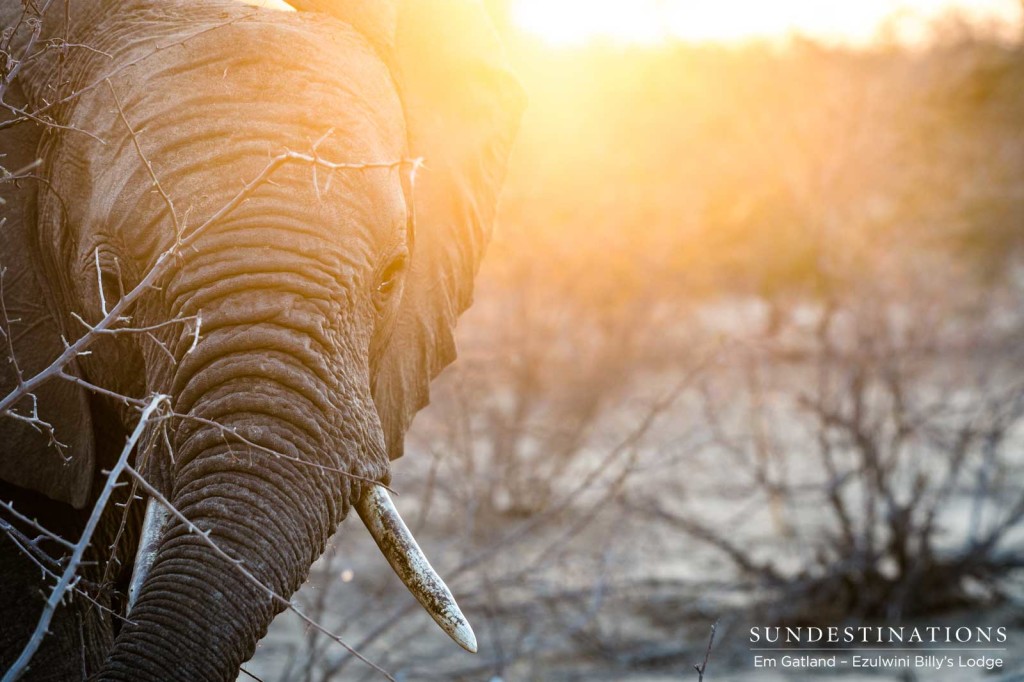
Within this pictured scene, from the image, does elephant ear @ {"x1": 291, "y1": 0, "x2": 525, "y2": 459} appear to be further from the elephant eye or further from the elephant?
the elephant eye

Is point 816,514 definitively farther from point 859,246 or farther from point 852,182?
point 852,182

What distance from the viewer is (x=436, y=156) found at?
2.82m

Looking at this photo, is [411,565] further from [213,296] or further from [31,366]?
[31,366]

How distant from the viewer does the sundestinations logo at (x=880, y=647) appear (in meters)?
4.58

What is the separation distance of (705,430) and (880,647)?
2.31m

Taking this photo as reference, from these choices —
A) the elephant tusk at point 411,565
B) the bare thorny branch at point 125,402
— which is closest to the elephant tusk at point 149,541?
the bare thorny branch at point 125,402

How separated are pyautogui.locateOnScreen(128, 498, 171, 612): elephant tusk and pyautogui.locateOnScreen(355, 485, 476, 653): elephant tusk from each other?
1.13ft

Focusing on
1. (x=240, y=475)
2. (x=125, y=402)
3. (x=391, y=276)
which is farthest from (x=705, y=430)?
(x=125, y=402)

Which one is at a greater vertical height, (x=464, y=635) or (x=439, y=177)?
(x=439, y=177)

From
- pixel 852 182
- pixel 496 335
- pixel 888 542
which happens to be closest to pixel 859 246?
pixel 852 182

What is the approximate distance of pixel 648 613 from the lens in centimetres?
528

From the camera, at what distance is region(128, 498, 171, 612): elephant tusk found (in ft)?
6.36

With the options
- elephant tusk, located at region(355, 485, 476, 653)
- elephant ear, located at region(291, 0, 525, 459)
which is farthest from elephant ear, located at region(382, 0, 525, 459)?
elephant tusk, located at region(355, 485, 476, 653)

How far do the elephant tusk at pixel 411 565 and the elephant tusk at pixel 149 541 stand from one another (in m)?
0.34
